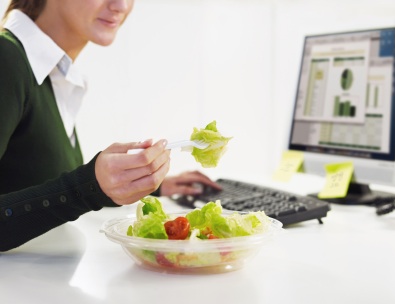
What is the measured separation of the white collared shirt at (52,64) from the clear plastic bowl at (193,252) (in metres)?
0.56

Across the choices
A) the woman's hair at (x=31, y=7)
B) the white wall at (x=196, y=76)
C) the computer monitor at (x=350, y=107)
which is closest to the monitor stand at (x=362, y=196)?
the computer monitor at (x=350, y=107)

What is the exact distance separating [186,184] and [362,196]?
1.53ft

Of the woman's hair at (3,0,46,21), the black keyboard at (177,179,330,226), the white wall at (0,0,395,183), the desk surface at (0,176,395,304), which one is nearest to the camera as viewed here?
the desk surface at (0,176,395,304)

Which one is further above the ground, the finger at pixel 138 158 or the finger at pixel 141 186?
the finger at pixel 138 158

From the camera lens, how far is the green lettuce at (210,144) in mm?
1032

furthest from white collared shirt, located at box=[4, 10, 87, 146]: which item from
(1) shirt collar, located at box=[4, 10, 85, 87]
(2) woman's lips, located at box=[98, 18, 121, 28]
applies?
(2) woman's lips, located at box=[98, 18, 121, 28]

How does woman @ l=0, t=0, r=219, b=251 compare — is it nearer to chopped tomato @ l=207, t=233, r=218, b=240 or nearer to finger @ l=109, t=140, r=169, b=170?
finger @ l=109, t=140, r=169, b=170

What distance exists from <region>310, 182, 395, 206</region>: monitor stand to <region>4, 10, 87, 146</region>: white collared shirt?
26.8 inches

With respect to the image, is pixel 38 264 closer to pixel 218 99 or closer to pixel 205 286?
pixel 205 286

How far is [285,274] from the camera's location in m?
0.95

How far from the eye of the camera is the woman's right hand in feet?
3.11

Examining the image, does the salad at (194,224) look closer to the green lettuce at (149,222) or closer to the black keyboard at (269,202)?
the green lettuce at (149,222)

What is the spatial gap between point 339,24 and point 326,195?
Answer: 510 mm

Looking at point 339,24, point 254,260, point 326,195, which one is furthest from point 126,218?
point 339,24
